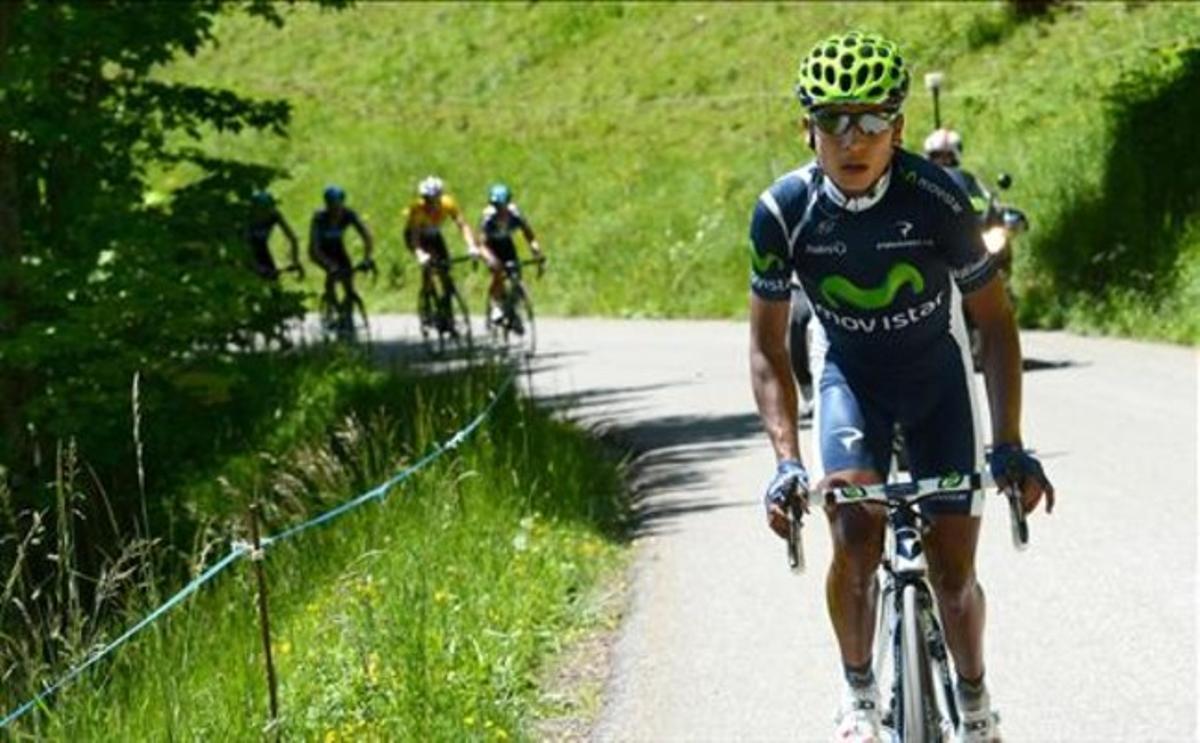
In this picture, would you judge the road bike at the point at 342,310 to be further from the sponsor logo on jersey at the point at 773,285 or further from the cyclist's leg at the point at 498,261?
the sponsor logo on jersey at the point at 773,285

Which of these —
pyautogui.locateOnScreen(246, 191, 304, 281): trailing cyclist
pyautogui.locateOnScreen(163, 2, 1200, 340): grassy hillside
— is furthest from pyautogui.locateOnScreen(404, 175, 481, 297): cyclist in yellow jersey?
pyautogui.locateOnScreen(163, 2, 1200, 340): grassy hillside

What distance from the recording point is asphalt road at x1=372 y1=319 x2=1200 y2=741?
806cm

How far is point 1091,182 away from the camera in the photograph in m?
23.7

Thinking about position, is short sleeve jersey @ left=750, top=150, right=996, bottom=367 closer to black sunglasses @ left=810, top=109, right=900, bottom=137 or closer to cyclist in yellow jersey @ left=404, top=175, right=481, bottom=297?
black sunglasses @ left=810, top=109, right=900, bottom=137

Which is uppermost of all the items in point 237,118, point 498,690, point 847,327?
point 237,118

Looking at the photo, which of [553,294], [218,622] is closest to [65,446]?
[218,622]

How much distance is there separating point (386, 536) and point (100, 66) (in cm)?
876

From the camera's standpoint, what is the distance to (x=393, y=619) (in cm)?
851

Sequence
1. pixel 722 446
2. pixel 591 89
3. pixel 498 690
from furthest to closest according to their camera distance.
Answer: pixel 591 89 < pixel 722 446 < pixel 498 690

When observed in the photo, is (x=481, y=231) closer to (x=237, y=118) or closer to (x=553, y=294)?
(x=237, y=118)

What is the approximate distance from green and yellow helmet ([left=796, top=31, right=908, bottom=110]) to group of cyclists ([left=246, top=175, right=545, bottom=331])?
1644 cm

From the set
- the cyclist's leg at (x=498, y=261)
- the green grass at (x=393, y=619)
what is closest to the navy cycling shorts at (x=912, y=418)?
the green grass at (x=393, y=619)

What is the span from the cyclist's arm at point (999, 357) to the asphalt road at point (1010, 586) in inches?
71.3

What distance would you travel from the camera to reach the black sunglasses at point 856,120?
19.6 ft
